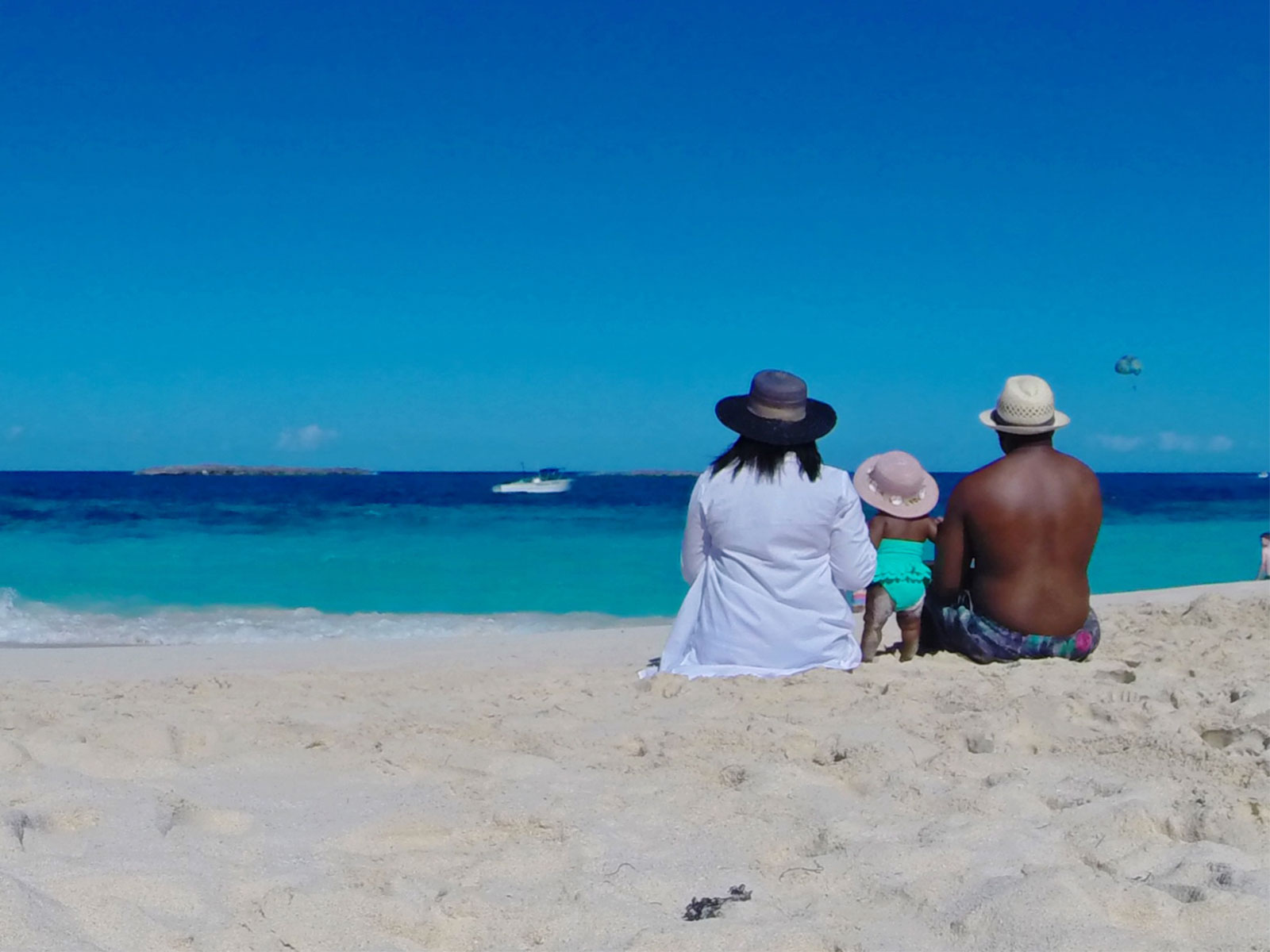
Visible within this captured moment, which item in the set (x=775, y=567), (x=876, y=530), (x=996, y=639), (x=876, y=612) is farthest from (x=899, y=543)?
(x=775, y=567)

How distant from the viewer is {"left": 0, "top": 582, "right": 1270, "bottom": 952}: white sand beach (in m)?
2.22

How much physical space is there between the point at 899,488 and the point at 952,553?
571mm

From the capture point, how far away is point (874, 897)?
2.38 meters

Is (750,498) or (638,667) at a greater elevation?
(750,498)

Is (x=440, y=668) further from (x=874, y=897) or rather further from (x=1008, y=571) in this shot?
(x=874, y=897)

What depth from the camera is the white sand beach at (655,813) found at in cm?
222

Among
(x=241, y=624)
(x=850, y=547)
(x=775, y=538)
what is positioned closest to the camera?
(x=775, y=538)

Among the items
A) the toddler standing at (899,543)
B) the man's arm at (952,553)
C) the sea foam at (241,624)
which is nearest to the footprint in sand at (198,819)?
the man's arm at (952,553)

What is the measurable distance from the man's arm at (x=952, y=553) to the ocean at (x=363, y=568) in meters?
6.47

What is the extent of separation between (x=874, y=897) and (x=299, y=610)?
1090 cm

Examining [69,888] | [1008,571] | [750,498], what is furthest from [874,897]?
[1008,571]

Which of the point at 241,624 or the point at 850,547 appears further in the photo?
the point at 241,624

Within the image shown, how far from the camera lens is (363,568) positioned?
18531 mm

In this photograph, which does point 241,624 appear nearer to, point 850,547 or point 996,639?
point 850,547
